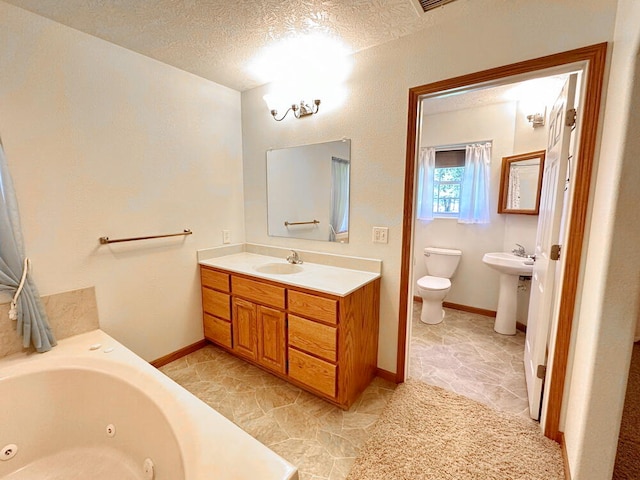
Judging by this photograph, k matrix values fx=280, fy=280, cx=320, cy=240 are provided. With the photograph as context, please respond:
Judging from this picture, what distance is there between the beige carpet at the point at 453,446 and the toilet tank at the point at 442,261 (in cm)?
170

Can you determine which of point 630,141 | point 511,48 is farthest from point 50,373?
point 511,48

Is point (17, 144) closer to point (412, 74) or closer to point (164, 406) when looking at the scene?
point (164, 406)

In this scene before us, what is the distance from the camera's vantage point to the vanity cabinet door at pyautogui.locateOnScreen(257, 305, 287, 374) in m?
2.01

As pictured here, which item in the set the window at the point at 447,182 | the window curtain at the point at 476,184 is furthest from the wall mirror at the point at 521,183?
the window at the point at 447,182

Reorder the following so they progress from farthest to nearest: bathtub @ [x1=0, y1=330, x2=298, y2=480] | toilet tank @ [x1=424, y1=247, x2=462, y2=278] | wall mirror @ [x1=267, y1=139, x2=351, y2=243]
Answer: toilet tank @ [x1=424, y1=247, x2=462, y2=278]
wall mirror @ [x1=267, y1=139, x2=351, y2=243]
bathtub @ [x1=0, y1=330, x2=298, y2=480]

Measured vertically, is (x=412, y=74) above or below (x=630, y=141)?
above

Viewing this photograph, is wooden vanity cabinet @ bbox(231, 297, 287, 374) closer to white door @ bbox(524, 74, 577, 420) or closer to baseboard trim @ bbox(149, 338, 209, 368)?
baseboard trim @ bbox(149, 338, 209, 368)

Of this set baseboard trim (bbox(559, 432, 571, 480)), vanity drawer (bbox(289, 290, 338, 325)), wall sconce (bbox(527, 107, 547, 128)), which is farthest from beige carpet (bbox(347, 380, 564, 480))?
wall sconce (bbox(527, 107, 547, 128))

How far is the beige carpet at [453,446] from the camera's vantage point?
1.40 metres

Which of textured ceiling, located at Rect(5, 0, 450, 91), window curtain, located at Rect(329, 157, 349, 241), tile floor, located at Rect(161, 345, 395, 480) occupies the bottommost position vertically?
tile floor, located at Rect(161, 345, 395, 480)

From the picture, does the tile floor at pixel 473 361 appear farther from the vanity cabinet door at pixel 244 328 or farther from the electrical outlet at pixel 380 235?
the vanity cabinet door at pixel 244 328

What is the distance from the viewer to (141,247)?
215 cm

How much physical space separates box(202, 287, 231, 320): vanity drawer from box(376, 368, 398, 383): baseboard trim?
1.30 m

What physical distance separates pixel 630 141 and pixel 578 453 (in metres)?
1.30
